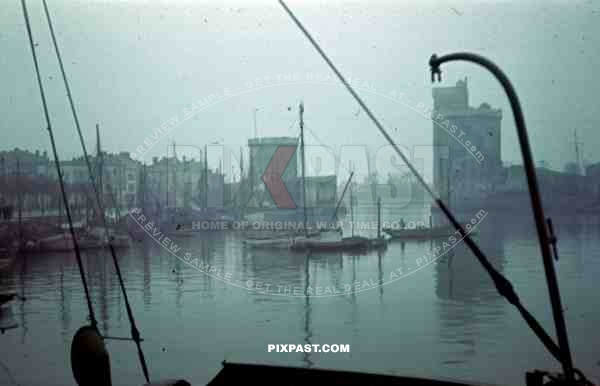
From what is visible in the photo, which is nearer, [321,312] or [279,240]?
[321,312]

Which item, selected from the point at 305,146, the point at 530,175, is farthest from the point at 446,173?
the point at 530,175

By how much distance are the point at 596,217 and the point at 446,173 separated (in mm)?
4238

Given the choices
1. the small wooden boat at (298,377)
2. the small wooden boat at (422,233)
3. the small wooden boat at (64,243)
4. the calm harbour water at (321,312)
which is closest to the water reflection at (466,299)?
the calm harbour water at (321,312)

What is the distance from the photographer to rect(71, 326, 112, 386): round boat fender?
164 centimetres

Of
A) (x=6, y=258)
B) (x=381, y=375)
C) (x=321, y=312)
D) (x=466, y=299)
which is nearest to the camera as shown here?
(x=381, y=375)

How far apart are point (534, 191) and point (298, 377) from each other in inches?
39.0

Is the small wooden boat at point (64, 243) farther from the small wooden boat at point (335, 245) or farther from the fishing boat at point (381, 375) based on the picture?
the fishing boat at point (381, 375)

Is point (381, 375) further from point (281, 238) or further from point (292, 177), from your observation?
point (281, 238)

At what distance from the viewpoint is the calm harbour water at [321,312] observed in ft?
13.8

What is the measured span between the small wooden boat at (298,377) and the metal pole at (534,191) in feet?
1.73

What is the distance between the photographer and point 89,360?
164cm

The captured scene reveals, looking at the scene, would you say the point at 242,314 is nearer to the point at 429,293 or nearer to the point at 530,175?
the point at 429,293

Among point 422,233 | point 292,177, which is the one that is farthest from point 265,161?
point 422,233

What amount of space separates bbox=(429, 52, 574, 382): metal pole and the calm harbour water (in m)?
0.89
